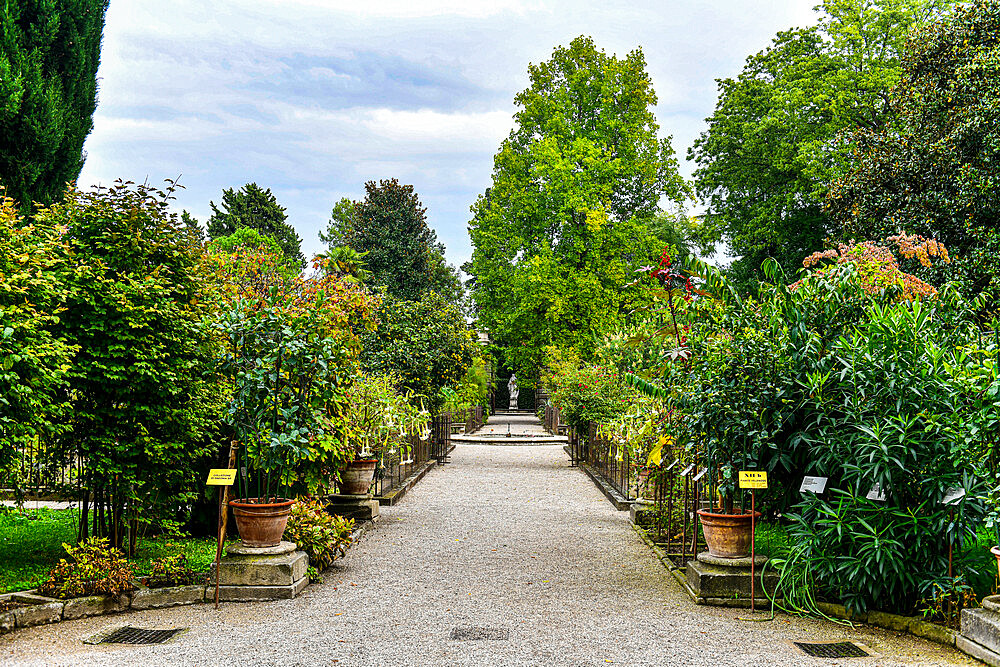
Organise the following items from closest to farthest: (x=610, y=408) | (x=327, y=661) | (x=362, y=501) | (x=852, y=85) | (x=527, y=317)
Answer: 1. (x=327, y=661)
2. (x=362, y=501)
3. (x=610, y=408)
4. (x=852, y=85)
5. (x=527, y=317)

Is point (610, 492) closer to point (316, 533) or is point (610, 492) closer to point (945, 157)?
point (316, 533)

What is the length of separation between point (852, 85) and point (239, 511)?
21642mm

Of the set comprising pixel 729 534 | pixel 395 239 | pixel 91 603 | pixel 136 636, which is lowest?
pixel 136 636

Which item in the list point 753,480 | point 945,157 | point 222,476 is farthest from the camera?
point 945,157

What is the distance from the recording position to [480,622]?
19.7 feet

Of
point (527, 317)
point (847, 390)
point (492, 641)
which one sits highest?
point (527, 317)

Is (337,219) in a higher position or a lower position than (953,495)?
higher

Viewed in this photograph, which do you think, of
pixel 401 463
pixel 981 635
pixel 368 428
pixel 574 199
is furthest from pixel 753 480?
pixel 574 199

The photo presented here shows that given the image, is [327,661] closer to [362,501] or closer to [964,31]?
[362,501]

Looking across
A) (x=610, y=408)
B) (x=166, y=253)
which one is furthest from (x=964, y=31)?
(x=166, y=253)

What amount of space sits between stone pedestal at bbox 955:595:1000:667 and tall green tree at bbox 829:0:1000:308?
10171mm

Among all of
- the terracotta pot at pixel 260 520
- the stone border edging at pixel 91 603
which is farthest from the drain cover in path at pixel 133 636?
the terracotta pot at pixel 260 520

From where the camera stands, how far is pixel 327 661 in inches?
199

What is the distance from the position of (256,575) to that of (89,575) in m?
1.29
